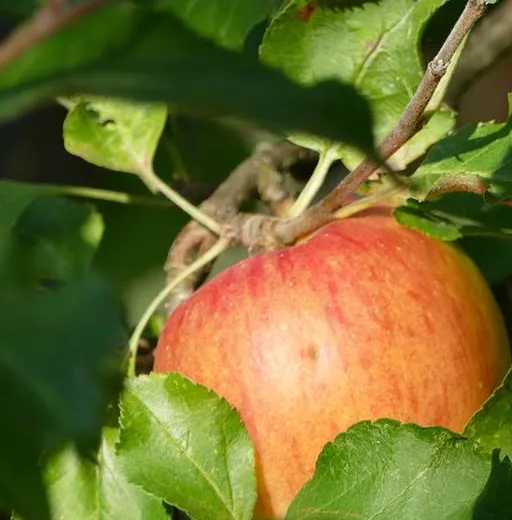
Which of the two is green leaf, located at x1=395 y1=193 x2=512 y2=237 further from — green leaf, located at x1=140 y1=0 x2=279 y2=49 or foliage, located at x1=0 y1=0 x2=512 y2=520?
green leaf, located at x1=140 y1=0 x2=279 y2=49

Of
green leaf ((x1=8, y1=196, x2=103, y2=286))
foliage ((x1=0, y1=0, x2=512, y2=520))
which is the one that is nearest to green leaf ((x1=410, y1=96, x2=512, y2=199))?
foliage ((x1=0, y1=0, x2=512, y2=520))

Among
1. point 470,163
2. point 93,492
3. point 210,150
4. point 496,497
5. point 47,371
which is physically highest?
point 47,371

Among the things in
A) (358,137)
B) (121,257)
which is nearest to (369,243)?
(358,137)

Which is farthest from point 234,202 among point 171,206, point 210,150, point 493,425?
point 210,150

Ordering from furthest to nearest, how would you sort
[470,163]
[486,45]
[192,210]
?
[486,45]
[192,210]
[470,163]

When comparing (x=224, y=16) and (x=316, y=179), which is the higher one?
(x=224, y=16)

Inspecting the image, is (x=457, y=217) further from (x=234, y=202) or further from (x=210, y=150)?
(x=210, y=150)

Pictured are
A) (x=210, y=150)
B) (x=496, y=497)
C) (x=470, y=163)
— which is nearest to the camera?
(x=496, y=497)
